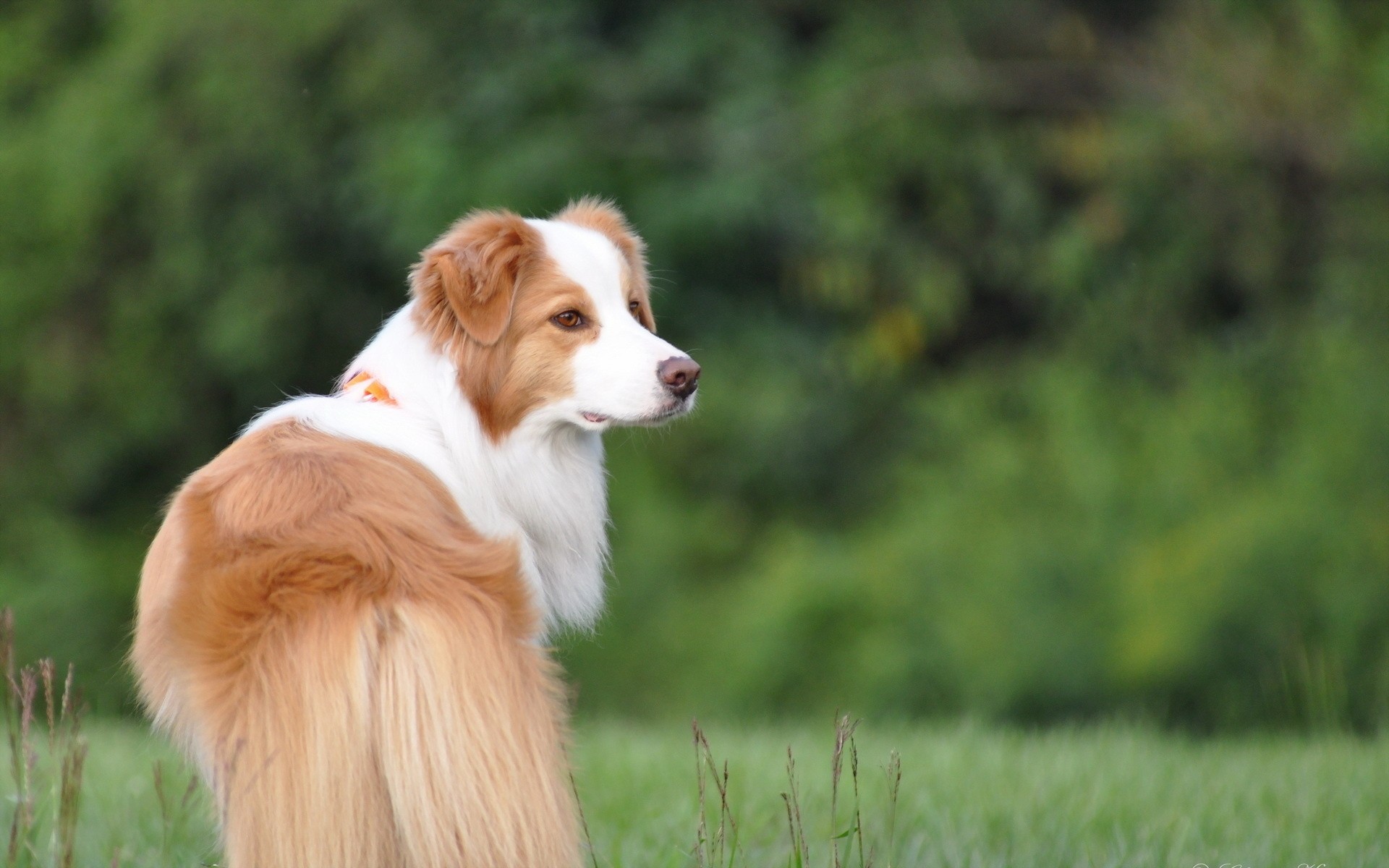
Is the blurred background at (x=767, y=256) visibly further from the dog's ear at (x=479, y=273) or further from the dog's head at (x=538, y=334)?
the dog's ear at (x=479, y=273)

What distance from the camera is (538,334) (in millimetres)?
3564

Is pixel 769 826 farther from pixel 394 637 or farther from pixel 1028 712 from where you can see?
pixel 1028 712

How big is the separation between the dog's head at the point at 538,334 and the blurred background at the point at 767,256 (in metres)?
6.71

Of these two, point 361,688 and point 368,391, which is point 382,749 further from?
point 368,391

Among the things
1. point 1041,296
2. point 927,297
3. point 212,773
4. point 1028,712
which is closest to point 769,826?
point 212,773

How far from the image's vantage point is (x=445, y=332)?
3506 mm

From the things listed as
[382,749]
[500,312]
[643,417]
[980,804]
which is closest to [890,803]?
[980,804]

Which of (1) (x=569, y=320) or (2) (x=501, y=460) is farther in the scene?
(1) (x=569, y=320)

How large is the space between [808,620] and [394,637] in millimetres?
8392

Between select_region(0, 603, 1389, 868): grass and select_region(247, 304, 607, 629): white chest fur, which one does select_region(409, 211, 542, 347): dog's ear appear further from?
select_region(0, 603, 1389, 868): grass

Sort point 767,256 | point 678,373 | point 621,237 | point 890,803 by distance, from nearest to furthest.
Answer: point 678,373
point 621,237
point 890,803
point 767,256

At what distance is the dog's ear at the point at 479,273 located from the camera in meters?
3.45

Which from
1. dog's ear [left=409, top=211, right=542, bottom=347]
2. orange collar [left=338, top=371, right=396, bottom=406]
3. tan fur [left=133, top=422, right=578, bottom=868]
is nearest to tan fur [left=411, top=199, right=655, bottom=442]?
dog's ear [left=409, top=211, right=542, bottom=347]

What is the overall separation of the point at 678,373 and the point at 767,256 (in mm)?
8750
